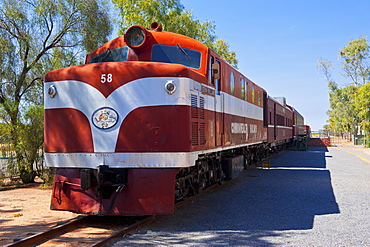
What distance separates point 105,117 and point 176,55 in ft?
6.42

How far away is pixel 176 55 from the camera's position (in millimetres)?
7496

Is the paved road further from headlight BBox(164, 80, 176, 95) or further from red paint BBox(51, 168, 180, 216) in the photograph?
headlight BBox(164, 80, 176, 95)

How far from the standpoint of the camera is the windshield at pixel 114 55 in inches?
298

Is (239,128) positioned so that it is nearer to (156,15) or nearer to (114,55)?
(114,55)

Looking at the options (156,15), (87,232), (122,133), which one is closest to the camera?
(87,232)

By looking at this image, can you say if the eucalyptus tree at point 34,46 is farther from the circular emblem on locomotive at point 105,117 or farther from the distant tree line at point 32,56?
the circular emblem on locomotive at point 105,117

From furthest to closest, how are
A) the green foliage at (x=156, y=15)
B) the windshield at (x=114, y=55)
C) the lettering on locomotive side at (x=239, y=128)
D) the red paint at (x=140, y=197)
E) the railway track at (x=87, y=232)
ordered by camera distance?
the green foliage at (x=156, y=15) → the lettering on locomotive side at (x=239, y=128) → the windshield at (x=114, y=55) → the red paint at (x=140, y=197) → the railway track at (x=87, y=232)

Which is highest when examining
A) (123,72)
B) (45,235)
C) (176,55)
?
(176,55)

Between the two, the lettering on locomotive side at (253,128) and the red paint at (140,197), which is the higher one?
the lettering on locomotive side at (253,128)

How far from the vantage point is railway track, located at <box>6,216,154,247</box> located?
219 inches

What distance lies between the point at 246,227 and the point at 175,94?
2.53m

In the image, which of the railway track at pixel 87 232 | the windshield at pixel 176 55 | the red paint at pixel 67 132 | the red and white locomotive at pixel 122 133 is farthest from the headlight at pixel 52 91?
the railway track at pixel 87 232

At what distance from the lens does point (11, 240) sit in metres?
5.82

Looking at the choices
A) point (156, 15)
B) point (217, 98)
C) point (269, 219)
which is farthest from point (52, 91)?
point (156, 15)
